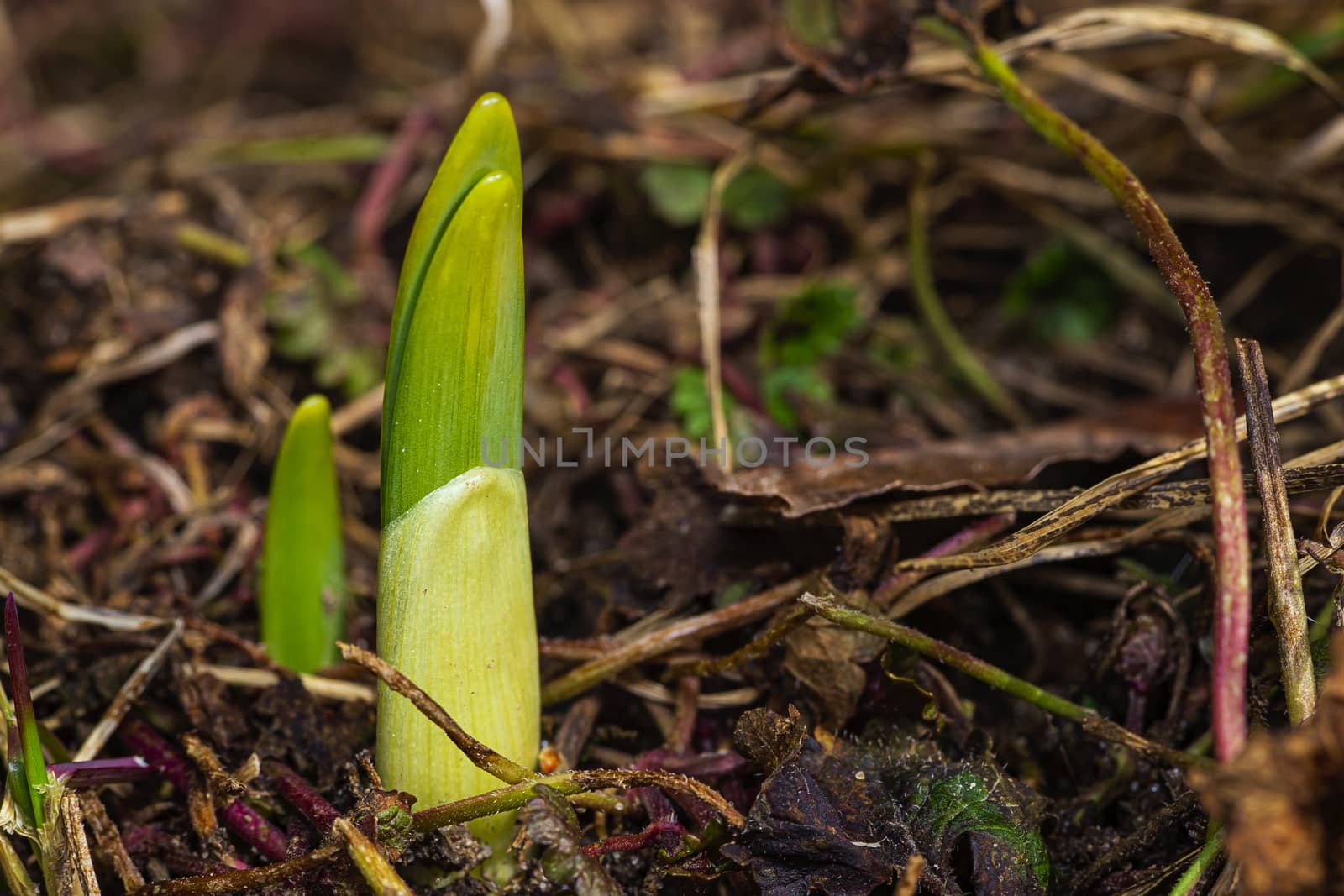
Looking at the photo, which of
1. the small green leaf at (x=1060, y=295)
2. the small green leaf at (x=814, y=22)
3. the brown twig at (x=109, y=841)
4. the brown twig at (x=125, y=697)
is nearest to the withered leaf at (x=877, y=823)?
the brown twig at (x=109, y=841)

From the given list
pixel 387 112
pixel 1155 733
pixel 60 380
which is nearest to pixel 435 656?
→ pixel 1155 733

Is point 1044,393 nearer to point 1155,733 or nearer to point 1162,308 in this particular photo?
point 1162,308

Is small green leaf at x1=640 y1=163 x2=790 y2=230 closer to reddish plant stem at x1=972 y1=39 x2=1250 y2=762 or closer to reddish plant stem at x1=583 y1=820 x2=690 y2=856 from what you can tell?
reddish plant stem at x1=972 y1=39 x2=1250 y2=762

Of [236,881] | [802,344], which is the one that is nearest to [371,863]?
[236,881]

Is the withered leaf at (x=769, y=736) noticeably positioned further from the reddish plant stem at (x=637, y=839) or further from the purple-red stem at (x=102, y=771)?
the purple-red stem at (x=102, y=771)

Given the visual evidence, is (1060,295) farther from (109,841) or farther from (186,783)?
(109,841)
